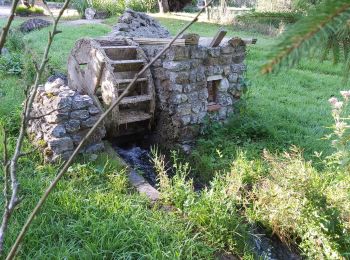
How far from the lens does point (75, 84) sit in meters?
6.12

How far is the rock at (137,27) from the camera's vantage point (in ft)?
24.8

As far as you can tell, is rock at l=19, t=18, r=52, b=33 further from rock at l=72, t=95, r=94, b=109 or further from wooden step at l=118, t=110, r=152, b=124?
rock at l=72, t=95, r=94, b=109

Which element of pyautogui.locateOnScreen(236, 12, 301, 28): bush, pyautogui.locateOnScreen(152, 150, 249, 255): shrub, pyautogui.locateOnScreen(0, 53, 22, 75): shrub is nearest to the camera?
pyautogui.locateOnScreen(236, 12, 301, 28): bush

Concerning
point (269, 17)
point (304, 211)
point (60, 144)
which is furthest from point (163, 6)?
point (269, 17)

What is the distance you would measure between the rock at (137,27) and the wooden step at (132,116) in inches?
87.9

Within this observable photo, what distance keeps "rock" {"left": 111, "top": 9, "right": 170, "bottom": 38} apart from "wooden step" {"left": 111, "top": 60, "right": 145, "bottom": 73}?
1.82 meters

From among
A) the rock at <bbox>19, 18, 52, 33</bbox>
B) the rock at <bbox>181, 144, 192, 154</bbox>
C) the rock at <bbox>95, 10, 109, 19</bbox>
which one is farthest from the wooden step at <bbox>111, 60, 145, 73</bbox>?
the rock at <bbox>95, 10, 109, 19</bbox>

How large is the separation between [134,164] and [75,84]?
178 centimetres

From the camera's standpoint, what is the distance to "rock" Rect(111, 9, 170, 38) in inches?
298

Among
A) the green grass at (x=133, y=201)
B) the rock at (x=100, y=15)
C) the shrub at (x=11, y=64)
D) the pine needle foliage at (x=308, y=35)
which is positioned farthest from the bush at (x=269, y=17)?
the rock at (x=100, y=15)

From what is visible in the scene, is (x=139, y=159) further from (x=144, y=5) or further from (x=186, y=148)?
(x=144, y=5)

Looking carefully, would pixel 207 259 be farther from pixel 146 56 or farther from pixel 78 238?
pixel 146 56

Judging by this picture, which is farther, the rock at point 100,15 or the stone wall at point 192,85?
the rock at point 100,15

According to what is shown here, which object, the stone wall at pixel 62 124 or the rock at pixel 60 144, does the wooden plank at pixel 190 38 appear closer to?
the stone wall at pixel 62 124
